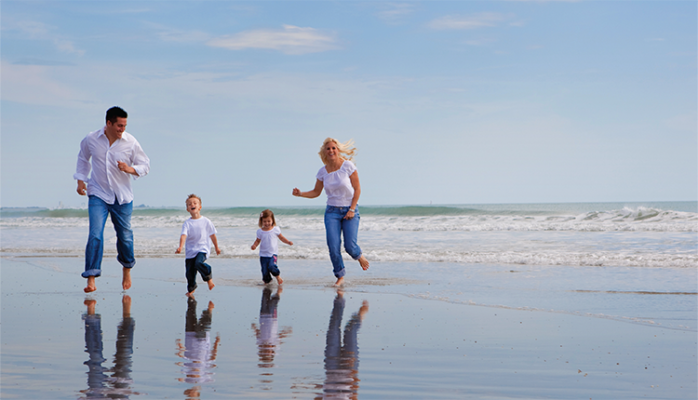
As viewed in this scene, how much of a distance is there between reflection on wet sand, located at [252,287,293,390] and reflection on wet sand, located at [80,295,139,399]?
2.70 feet

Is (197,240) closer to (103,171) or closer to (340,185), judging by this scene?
(103,171)

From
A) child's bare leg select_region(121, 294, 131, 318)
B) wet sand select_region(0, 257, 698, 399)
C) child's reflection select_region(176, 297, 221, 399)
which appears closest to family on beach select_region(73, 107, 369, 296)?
child's bare leg select_region(121, 294, 131, 318)

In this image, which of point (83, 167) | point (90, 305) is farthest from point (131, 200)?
point (90, 305)

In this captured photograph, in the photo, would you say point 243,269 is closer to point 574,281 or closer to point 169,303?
point 169,303

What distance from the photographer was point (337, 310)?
6.50 meters

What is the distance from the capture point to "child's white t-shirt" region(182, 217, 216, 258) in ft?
26.8

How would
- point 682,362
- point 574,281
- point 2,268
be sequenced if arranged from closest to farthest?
point 682,362, point 574,281, point 2,268

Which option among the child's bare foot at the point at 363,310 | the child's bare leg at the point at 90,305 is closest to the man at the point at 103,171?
the child's bare leg at the point at 90,305

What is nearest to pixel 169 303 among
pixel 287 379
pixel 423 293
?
pixel 423 293

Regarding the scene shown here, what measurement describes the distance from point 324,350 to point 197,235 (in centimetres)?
419

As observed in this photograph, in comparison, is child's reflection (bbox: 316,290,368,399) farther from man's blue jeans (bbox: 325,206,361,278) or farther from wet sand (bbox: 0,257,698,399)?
man's blue jeans (bbox: 325,206,361,278)

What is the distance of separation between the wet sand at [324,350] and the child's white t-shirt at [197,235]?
862 mm

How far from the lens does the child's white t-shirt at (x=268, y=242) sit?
9.07 meters

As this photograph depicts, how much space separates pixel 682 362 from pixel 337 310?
3.35m
